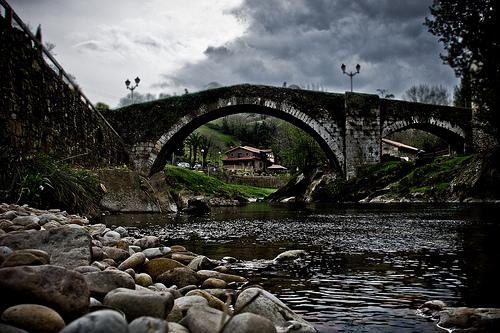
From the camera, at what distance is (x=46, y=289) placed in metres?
A: 1.67

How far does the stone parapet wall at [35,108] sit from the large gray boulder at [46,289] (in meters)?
5.69

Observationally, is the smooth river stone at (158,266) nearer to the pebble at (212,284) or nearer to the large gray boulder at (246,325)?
the pebble at (212,284)

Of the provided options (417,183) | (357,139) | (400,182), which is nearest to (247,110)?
(357,139)

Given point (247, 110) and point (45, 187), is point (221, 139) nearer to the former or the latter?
point (247, 110)

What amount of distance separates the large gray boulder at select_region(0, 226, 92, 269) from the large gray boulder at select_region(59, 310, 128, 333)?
4.77 ft

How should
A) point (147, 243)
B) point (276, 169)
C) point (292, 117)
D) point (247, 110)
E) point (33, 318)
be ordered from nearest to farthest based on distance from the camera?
point (33, 318) < point (147, 243) < point (292, 117) < point (247, 110) < point (276, 169)

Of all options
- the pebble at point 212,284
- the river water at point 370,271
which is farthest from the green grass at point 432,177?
the pebble at point 212,284

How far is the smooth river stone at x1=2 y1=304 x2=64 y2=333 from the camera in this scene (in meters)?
1.49

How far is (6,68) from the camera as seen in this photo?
786 cm

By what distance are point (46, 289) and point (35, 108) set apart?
8.55 meters

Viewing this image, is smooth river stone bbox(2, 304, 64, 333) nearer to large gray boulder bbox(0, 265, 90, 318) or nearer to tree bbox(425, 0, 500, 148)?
large gray boulder bbox(0, 265, 90, 318)

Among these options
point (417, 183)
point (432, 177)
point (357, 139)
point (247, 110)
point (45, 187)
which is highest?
point (247, 110)

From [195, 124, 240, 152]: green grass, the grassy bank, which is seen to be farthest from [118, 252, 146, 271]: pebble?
[195, 124, 240, 152]: green grass

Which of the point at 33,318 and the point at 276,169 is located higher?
the point at 276,169
